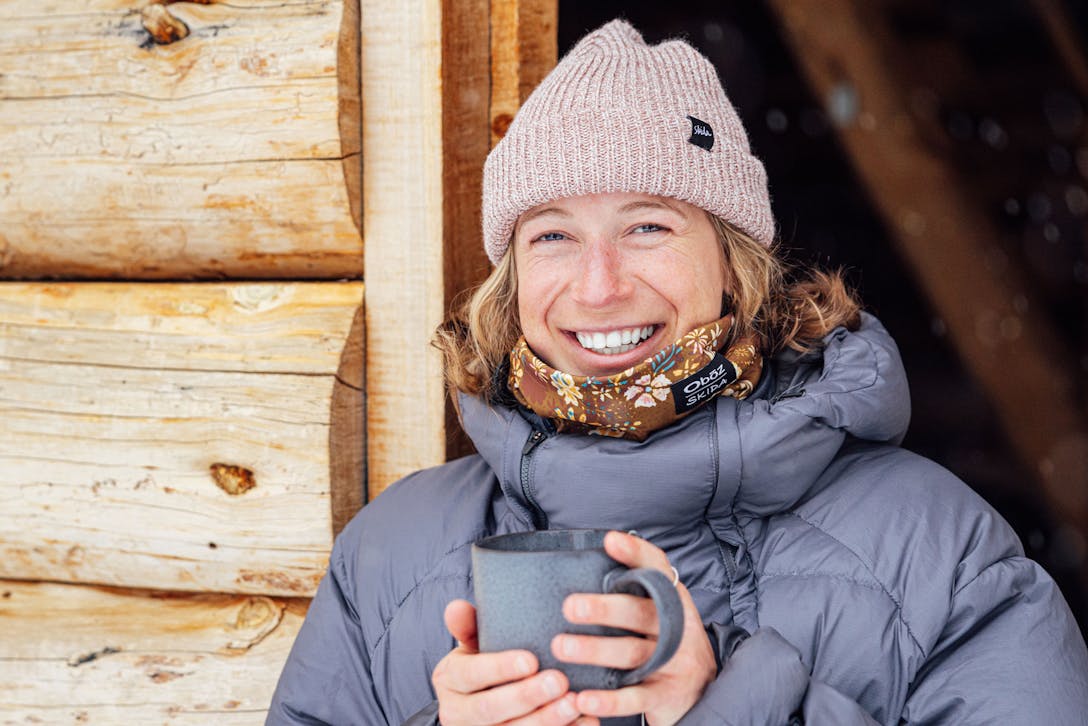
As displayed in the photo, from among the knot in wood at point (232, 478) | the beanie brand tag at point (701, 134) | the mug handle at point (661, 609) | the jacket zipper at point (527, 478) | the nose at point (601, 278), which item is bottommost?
the knot in wood at point (232, 478)

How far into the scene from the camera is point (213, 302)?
172 cm

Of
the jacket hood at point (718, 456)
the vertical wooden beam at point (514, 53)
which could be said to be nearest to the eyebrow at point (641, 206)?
the jacket hood at point (718, 456)

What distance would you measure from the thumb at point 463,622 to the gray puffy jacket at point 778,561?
0.19 meters

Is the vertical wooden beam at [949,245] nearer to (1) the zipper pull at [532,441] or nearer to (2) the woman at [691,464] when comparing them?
(2) the woman at [691,464]

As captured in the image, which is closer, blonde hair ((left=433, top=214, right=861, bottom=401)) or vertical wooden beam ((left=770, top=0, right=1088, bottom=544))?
blonde hair ((left=433, top=214, right=861, bottom=401))

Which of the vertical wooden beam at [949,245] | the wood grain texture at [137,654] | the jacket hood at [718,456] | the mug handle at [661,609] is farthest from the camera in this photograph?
the vertical wooden beam at [949,245]

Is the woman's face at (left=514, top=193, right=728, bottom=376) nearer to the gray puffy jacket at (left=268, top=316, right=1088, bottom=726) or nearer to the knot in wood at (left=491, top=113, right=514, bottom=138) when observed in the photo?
the gray puffy jacket at (left=268, top=316, right=1088, bottom=726)

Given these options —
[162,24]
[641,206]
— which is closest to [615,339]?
[641,206]

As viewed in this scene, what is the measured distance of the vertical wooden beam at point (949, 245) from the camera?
9.88ft

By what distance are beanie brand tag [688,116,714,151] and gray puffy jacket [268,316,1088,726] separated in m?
0.33

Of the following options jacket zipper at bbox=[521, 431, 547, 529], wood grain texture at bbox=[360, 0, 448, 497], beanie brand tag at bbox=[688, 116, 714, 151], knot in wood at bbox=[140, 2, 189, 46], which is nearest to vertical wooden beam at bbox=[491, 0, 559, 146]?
wood grain texture at bbox=[360, 0, 448, 497]

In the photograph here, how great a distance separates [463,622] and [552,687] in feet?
0.55

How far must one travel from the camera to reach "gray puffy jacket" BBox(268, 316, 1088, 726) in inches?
44.4

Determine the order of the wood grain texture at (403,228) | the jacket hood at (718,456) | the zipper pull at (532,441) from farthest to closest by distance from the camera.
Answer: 1. the wood grain texture at (403,228)
2. the zipper pull at (532,441)
3. the jacket hood at (718,456)
